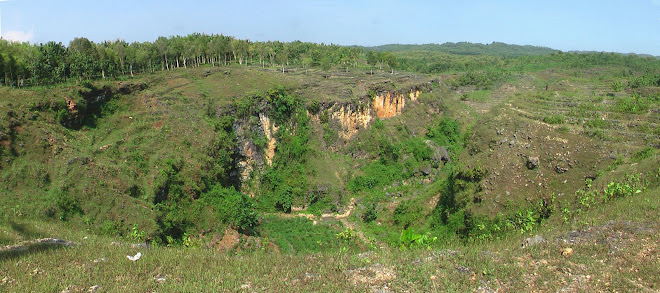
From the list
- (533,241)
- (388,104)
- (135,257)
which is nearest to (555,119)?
(388,104)

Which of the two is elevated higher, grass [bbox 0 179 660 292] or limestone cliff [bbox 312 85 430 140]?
limestone cliff [bbox 312 85 430 140]

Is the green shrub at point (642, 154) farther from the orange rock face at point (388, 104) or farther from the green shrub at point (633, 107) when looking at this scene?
the orange rock face at point (388, 104)

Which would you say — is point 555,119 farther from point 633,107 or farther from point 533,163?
point 533,163

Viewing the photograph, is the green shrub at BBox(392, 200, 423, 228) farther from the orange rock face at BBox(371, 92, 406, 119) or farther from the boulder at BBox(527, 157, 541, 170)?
the orange rock face at BBox(371, 92, 406, 119)

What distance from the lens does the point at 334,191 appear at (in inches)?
1375

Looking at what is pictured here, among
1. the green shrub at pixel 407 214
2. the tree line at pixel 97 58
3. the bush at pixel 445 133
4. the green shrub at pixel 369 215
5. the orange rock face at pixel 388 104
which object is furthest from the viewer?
the bush at pixel 445 133

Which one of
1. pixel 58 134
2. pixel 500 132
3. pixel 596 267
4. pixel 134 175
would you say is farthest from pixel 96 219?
pixel 500 132

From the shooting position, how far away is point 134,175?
22.6 m

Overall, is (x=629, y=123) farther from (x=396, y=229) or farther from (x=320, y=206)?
(x=320, y=206)

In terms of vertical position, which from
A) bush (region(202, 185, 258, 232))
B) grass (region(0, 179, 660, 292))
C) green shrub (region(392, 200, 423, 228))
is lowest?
green shrub (region(392, 200, 423, 228))

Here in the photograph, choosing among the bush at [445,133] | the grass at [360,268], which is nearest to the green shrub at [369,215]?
the grass at [360,268]

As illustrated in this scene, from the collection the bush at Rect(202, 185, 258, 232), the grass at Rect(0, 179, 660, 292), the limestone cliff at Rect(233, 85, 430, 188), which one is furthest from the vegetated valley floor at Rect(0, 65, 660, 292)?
the bush at Rect(202, 185, 258, 232)

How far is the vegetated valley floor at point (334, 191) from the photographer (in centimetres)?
1062

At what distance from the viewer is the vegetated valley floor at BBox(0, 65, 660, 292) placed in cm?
1062
